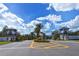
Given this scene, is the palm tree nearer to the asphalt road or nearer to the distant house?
the asphalt road

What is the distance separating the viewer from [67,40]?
11.2 meters

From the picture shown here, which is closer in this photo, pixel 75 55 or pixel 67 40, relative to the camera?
pixel 75 55

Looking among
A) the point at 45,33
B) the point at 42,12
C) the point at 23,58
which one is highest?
the point at 42,12

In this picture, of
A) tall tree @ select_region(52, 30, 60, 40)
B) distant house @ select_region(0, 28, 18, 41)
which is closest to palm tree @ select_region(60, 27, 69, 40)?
tall tree @ select_region(52, 30, 60, 40)

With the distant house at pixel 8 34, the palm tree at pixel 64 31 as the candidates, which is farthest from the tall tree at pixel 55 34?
the distant house at pixel 8 34

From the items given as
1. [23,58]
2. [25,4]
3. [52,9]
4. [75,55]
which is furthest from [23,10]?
[75,55]

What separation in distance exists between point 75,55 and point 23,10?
8.03 ft

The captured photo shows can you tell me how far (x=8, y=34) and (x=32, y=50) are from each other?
1.16m

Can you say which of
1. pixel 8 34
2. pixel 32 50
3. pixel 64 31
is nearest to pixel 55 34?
pixel 64 31

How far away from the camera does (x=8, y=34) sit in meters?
11.2

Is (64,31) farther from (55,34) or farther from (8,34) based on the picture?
(8,34)

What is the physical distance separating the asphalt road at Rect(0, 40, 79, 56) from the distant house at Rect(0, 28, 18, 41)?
0.81 ft

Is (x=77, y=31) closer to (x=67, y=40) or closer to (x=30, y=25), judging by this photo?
(x=67, y=40)

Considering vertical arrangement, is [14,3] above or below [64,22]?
above
